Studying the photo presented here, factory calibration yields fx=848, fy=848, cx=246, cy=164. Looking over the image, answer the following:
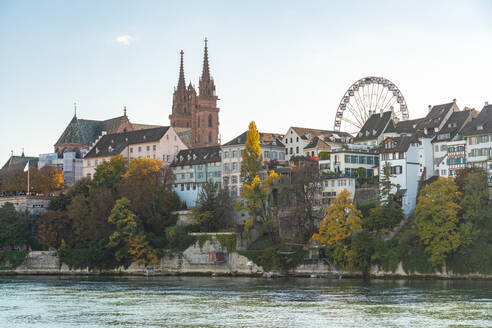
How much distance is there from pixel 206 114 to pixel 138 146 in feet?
127

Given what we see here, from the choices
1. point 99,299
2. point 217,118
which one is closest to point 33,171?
point 217,118

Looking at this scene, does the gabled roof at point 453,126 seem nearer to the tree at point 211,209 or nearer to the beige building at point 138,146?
the tree at point 211,209

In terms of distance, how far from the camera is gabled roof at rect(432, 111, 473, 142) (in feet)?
307

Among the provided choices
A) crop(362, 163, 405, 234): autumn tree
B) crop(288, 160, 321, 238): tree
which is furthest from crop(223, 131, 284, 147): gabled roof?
crop(362, 163, 405, 234): autumn tree

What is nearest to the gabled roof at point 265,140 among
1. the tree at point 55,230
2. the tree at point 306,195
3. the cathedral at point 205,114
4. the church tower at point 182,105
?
the tree at point 306,195

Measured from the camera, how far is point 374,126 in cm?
10925

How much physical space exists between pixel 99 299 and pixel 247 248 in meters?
27.9

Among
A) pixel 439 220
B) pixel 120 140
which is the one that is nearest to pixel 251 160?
pixel 439 220

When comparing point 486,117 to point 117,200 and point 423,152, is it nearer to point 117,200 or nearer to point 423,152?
point 423,152

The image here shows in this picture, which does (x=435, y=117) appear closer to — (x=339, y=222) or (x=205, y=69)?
(x=339, y=222)

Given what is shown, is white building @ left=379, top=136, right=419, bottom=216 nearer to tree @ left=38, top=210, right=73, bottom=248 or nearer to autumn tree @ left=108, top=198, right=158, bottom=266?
autumn tree @ left=108, top=198, right=158, bottom=266

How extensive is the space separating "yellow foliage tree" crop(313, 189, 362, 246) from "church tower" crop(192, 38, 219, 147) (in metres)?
77.1

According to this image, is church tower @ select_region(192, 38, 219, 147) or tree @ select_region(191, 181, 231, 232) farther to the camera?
church tower @ select_region(192, 38, 219, 147)

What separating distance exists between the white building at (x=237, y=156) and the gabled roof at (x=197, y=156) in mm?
2278
